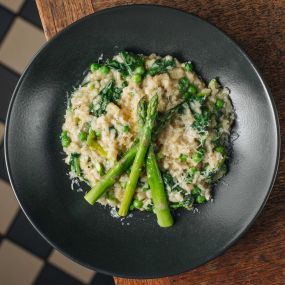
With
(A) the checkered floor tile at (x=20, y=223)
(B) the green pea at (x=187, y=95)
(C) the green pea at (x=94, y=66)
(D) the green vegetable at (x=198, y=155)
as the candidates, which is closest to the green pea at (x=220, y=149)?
(D) the green vegetable at (x=198, y=155)

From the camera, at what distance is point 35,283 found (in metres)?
5.32

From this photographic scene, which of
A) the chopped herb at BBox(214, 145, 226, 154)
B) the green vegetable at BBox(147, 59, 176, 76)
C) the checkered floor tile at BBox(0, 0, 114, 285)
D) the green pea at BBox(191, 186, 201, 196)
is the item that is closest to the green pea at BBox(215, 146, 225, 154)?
the chopped herb at BBox(214, 145, 226, 154)

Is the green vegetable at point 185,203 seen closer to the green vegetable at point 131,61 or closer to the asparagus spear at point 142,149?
the asparagus spear at point 142,149

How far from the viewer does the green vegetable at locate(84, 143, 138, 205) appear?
11.6 feet

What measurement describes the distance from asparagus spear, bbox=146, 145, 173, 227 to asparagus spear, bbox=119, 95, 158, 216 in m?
0.06

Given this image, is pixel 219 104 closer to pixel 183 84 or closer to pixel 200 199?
pixel 183 84

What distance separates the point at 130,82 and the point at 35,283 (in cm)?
285

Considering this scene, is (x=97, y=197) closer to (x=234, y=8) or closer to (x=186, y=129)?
(x=186, y=129)

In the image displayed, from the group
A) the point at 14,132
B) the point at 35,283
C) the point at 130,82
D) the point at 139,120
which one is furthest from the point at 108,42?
the point at 35,283

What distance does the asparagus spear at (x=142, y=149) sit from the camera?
344 cm

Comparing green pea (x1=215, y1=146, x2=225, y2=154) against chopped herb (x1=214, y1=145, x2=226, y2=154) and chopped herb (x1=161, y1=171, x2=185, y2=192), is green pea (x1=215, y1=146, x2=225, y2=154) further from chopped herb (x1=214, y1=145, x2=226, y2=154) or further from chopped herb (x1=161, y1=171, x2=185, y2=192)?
chopped herb (x1=161, y1=171, x2=185, y2=192)

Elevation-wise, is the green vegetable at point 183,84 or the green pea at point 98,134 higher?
the green vegetable at point 183,84

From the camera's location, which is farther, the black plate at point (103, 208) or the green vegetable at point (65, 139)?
the green vegetable at point (65, 139)

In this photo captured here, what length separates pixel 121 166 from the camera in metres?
3.54
